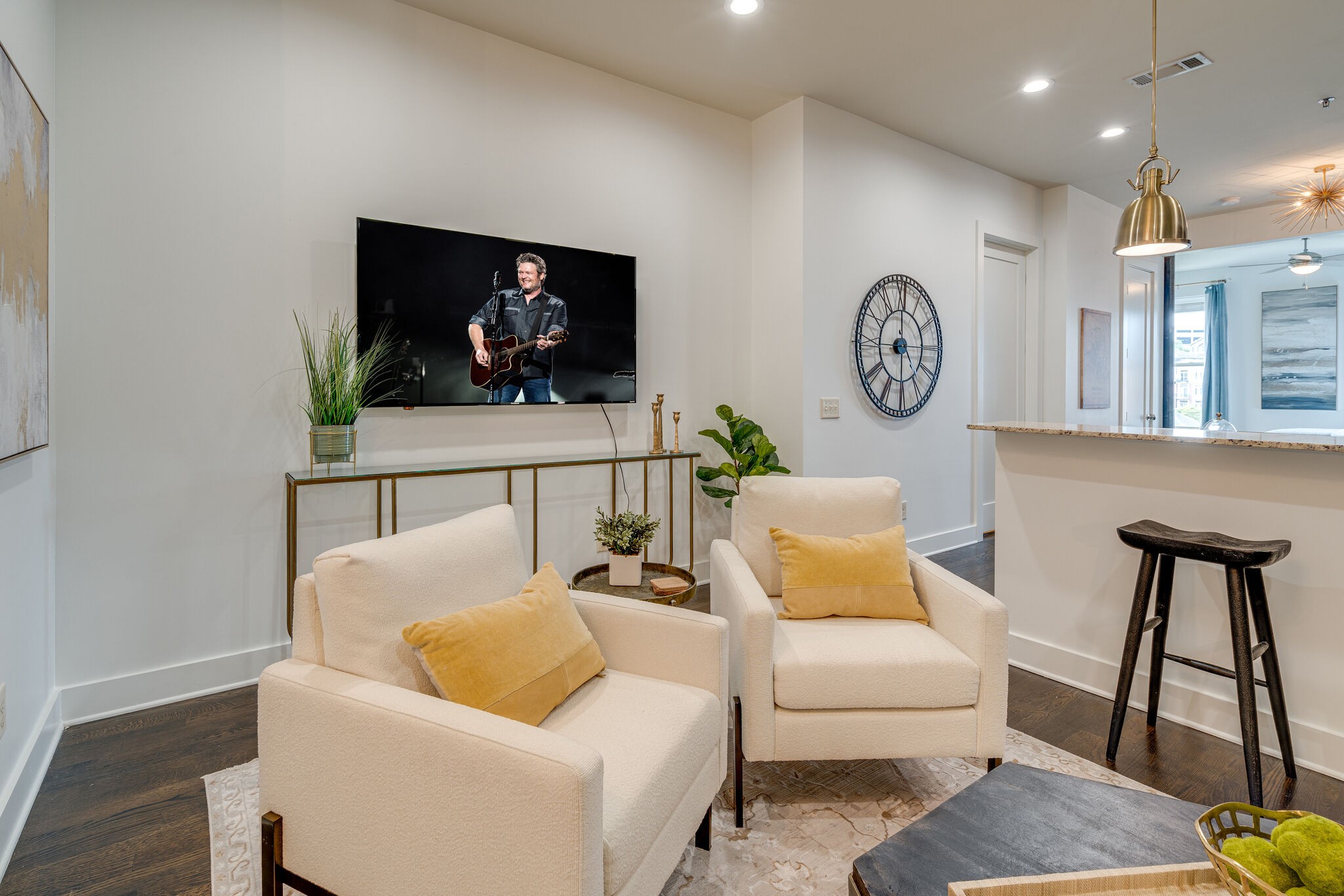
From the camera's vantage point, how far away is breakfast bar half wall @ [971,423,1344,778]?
2.01 metres

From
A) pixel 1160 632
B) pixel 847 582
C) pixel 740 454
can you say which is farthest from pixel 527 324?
pixel 1160 632

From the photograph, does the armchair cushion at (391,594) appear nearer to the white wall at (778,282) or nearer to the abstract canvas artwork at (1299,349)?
the white wall at (778,282)

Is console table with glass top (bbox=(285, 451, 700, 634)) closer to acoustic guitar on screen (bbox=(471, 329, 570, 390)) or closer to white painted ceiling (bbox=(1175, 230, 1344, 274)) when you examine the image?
acoustic guitar on screen (bbox=(471, 329, 570, 390))

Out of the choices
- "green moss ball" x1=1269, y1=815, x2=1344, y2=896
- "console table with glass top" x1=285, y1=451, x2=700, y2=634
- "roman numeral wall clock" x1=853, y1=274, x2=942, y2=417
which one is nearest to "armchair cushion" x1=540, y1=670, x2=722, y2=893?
"green moss ball" x1=1269, y1=815, x2=1344, y2=896

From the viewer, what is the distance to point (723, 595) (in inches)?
80.6

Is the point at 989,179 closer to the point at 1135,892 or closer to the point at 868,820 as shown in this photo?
the point at 868,820

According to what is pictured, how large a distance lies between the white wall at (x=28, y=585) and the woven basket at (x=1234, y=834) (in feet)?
7.68

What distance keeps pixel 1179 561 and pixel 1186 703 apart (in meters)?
0.48

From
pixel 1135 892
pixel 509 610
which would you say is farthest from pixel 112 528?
pixel 1135 892

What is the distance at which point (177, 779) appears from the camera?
1.94 metres

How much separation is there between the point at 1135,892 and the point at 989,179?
16.6ft

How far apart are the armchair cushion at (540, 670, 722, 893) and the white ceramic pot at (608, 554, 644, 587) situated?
0.73 metres

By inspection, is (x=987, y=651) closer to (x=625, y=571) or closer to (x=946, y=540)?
(x=625, y=571)

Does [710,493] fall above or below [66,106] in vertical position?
below
